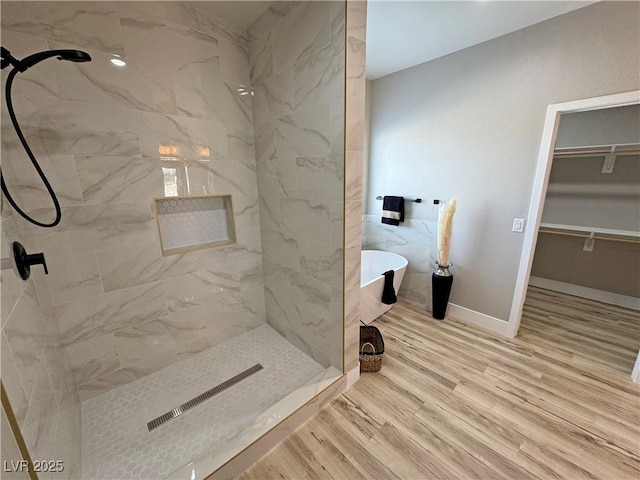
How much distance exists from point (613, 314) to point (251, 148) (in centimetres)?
421

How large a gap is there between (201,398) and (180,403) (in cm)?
13

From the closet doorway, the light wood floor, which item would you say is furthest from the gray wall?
the light wood floor

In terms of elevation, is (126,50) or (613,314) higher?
(126,50)

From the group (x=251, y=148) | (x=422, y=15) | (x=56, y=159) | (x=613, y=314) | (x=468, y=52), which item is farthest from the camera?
(x=613, y=314)

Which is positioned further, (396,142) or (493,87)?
(396,142)

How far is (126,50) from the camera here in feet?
4.90

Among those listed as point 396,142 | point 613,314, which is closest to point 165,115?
point 396,142

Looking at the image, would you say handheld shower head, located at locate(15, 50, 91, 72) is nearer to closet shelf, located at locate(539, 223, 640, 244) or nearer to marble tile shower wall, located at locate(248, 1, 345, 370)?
marble tile shower wall, located at locate(248, 1, 345, 370)

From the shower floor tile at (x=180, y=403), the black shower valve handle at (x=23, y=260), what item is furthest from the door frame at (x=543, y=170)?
the black shower valve handle at (x=23, y=260)

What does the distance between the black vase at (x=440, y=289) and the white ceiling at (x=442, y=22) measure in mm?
2071

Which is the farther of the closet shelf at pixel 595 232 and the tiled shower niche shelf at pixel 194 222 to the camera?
the closet shelf at pixel 595 232

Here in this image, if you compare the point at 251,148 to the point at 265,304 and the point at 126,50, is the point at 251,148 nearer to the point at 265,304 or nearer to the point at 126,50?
the point at 126,50

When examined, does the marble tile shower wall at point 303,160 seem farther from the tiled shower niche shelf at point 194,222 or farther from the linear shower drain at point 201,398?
the linear shower drain at point 201,398

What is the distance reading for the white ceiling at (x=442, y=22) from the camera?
5.70ft
